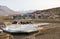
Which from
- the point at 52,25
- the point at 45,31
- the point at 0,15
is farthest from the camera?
the point at 0,15

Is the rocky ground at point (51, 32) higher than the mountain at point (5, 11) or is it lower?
lower

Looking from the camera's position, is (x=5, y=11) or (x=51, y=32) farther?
(x=5, y=11)

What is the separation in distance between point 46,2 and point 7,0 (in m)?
0.73

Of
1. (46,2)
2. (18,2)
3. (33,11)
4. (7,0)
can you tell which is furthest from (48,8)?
(7,0)

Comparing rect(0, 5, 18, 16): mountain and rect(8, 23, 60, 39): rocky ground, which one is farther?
rect(0, 5, 18, 16): mountain

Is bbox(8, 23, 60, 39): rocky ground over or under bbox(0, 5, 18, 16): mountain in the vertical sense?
under

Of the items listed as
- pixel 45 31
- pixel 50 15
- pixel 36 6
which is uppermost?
pixel 36 6

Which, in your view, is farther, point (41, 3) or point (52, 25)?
point (41, 3)

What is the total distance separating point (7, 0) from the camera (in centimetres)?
256

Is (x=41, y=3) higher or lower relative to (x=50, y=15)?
higher

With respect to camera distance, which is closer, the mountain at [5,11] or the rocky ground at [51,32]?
the rocky ground at [51,32]

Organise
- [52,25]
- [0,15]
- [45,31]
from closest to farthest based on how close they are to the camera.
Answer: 1. [45,31]
2. [52,25]
3. [0,15]

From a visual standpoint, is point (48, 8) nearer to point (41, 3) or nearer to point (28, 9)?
point (41, 3)

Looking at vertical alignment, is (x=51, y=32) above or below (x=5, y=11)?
below
